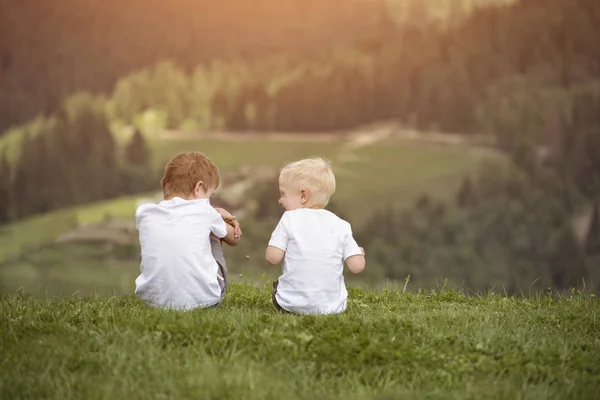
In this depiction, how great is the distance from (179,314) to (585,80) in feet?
36.6

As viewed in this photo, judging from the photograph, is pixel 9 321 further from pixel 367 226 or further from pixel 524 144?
pixel 524 144

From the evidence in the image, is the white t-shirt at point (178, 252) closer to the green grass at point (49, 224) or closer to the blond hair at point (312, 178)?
the blond hair at point (312, 178)

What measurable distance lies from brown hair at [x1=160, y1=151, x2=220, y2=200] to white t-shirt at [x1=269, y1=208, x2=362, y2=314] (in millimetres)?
589

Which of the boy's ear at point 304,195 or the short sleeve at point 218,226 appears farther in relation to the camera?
the boy's ear at point 304,195

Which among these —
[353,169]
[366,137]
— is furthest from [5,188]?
[366,137]

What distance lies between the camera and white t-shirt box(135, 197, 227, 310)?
5426 mm

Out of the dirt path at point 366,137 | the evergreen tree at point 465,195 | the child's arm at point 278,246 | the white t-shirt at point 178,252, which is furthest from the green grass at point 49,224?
the child's arm at point 278,246

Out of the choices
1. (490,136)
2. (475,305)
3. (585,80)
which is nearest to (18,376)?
(475,305)

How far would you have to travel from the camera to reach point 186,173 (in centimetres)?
562

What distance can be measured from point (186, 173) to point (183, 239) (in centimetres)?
45

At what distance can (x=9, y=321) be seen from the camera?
5051mm

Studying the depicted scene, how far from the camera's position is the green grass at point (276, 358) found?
13.3ft

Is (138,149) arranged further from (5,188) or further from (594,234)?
(594,234)

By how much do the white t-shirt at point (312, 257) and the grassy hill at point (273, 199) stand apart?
6960 millimetres
